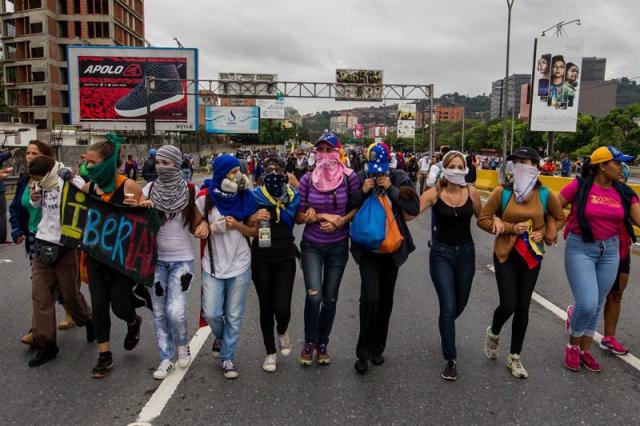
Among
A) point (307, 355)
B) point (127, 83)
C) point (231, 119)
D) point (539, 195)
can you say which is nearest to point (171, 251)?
point (307, 355)

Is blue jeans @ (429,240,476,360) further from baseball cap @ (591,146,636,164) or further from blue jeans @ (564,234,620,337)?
baseball cap @ (591,146,636,164)

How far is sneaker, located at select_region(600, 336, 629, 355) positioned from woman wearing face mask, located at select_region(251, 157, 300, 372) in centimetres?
284

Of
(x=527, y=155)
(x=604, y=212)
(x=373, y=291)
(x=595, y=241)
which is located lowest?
(x=373, y=291)

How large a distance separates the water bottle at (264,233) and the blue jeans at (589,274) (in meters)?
2.51

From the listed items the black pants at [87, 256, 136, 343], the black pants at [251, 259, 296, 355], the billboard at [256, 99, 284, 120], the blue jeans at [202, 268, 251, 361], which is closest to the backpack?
the black pants at [251, 259, 296, 355]

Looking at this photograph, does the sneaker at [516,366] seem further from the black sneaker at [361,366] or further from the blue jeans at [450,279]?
the black sneaker at [361,366]

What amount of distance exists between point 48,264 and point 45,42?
65.9 metres

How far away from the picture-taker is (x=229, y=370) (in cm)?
411

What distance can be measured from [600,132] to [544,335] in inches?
2508

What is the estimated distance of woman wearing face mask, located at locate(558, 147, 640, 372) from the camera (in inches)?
168

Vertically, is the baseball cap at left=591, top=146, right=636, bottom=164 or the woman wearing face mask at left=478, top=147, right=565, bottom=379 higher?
the baseball cap at left=591, top=146, right=636, bottom=164

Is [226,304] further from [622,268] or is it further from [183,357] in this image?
[622,268]

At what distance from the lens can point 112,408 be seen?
3.57 m

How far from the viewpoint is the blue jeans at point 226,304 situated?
4074 millimetres
